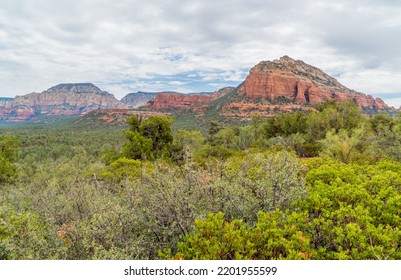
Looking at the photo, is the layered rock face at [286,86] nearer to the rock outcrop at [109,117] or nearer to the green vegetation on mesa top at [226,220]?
the rock outcrop at [109,117]

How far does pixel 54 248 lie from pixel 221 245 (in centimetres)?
368

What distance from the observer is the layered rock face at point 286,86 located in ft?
430

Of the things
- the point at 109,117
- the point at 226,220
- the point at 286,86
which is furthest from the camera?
the point at 109,117

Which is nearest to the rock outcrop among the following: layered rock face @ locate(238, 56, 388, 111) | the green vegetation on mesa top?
layered rock face @ locate(238, 56, 388, 111)

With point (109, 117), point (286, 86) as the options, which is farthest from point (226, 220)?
point (109, 117)

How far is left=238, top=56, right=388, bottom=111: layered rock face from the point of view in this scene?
5162 inches

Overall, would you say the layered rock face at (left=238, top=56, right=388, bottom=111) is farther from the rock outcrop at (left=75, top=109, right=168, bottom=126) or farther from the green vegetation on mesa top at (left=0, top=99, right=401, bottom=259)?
the green vegetation on mesa top at (left=0, top=99, right=401, bottom=259)

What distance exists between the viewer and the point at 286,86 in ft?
439

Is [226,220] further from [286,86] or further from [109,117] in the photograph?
[109,117]

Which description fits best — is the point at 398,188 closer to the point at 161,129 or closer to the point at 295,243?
the point at 295,243

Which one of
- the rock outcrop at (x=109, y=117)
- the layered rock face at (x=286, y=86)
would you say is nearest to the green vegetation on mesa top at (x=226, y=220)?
the rock outcrop at (x=109, y=117)

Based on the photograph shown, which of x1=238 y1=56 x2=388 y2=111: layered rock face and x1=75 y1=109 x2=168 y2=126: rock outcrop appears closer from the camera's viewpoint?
x1=238 y1=56 x2=388 y2=111: layered rock face

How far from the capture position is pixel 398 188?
25.1 feet

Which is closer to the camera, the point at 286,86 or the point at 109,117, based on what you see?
the point at 286,86
